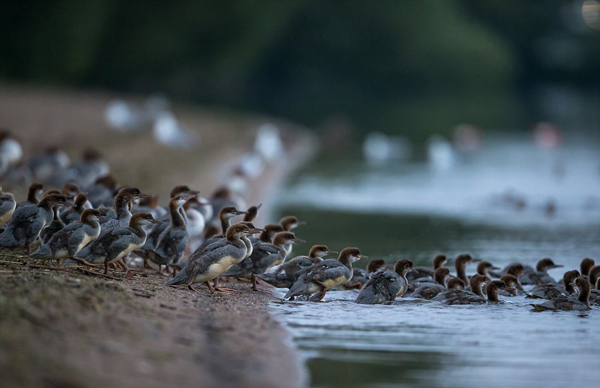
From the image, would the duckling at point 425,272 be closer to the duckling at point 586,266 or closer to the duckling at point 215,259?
the duckling at point 586,266

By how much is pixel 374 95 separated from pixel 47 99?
3283 centimetres

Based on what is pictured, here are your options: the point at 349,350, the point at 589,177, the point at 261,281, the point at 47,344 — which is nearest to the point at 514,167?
the point at 589,177

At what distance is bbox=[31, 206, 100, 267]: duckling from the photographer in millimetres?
7832

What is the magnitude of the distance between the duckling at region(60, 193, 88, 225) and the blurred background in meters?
26.2

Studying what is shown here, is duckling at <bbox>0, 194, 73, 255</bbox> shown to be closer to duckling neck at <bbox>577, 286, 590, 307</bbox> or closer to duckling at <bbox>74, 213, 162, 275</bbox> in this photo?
duckling at <bbox>74, 213, 162, 275</bbox>

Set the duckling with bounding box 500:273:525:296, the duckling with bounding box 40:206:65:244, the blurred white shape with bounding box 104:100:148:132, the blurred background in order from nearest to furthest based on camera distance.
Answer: the duckling with bounding box 40:206:65:244
the duckling with bounding box 500:273:525:296
the blurred white shape with bounding box 104:100:148:132
the blurred background

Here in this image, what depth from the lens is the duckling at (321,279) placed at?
8250 mm

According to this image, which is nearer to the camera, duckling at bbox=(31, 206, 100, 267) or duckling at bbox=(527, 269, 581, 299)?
duckling at bbox=(31, 206, 100, 267)

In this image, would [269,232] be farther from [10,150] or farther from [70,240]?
[10,150]

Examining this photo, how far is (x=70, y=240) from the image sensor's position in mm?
7852

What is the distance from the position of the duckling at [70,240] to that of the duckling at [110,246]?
0.27 feet

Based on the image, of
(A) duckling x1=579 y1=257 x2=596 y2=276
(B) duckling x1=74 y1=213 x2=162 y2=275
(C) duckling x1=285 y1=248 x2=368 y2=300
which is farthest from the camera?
(A) duckling x1=579 y1=257 x2=596 y2=276

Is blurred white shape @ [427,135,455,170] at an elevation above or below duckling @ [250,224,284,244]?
above

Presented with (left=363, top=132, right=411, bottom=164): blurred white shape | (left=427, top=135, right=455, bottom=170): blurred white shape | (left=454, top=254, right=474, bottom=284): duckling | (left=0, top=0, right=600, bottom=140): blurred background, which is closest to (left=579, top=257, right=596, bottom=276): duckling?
(left=454, top=254, right=474, bottom=284): duckling
